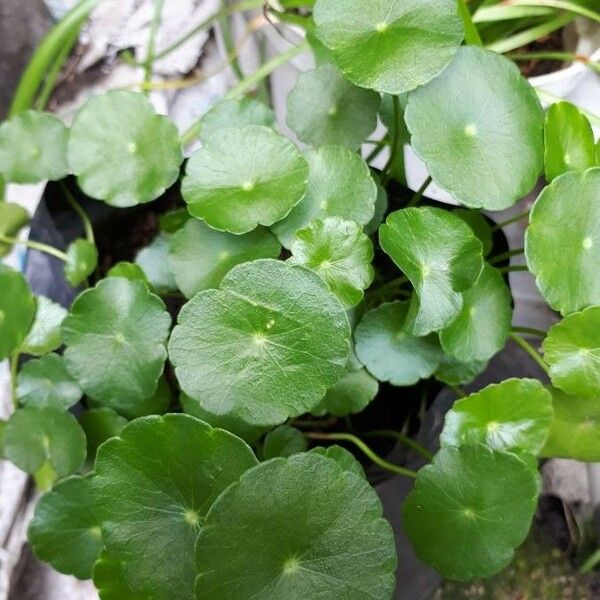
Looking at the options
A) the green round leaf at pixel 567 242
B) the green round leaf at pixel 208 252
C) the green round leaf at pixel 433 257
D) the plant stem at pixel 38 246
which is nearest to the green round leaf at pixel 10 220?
the plant stem at pixel 38 246

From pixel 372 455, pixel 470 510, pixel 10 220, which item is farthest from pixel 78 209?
pixel 470 510

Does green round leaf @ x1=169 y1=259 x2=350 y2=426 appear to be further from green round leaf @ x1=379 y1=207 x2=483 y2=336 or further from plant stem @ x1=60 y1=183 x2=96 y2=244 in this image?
plant stem @ x1=60 y1=183 x2=96 y2=244

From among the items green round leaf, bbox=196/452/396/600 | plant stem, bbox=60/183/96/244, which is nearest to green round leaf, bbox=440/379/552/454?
green round leaf, bbox=196/452/396/600

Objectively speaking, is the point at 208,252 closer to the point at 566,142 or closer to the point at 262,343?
the point at 262,343

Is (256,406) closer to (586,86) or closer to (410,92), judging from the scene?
(410,92)

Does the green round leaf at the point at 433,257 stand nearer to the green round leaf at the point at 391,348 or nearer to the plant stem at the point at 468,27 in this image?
the green round leaf at the point at 391,348

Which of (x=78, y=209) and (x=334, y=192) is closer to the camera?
(x=334, y=192)

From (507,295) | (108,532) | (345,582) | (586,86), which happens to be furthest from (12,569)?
(586,86)
